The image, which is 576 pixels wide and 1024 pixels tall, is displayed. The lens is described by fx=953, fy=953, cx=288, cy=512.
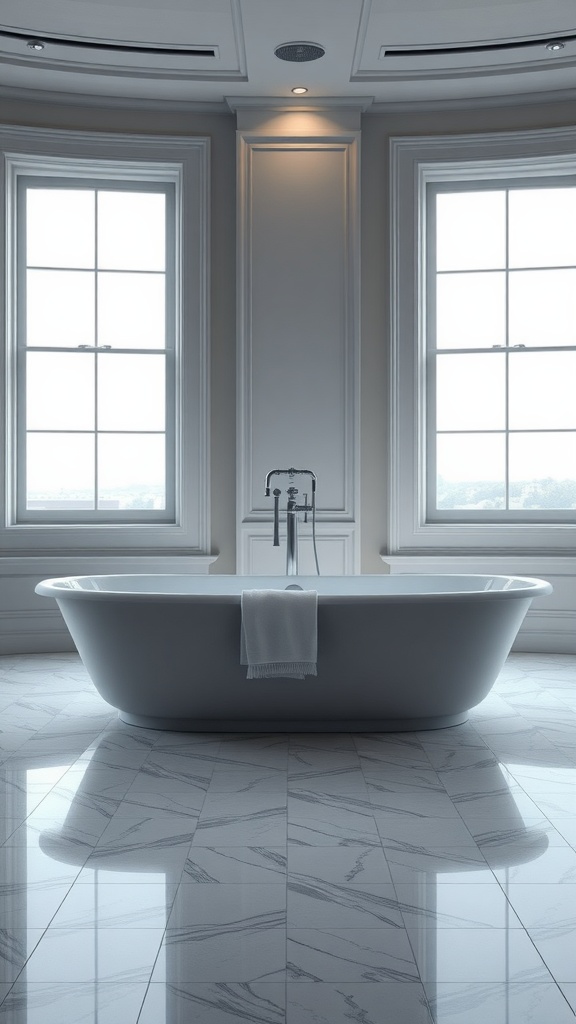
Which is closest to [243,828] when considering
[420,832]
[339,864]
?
[339,864]

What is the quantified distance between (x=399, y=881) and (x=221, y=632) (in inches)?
48.5

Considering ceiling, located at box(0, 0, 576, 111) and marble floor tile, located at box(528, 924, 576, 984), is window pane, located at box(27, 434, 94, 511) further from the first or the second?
marble floor tile, located at box(528, 924, 576, 984)

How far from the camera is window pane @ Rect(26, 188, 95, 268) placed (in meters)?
4.87

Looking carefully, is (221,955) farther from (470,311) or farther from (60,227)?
(60,227)

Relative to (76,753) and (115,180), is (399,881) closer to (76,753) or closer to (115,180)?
(76,753)

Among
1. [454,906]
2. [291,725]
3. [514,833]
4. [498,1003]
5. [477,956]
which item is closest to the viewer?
[498,1003]

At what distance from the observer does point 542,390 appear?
16.1 feet

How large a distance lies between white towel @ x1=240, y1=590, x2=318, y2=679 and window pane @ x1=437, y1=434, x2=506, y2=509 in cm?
213

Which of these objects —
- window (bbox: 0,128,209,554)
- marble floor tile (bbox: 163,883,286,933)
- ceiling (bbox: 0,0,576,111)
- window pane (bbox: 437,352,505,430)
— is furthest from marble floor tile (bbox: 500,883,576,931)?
ceiling (bbox: 0,0,576,111)

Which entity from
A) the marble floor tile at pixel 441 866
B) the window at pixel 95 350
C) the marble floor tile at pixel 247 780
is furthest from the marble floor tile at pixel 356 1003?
the window at pixel 95 350

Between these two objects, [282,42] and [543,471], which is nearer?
[282,42]

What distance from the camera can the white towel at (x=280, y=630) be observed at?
299 centimetres

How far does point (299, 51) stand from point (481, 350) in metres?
1.69

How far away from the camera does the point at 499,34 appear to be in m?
4.13
